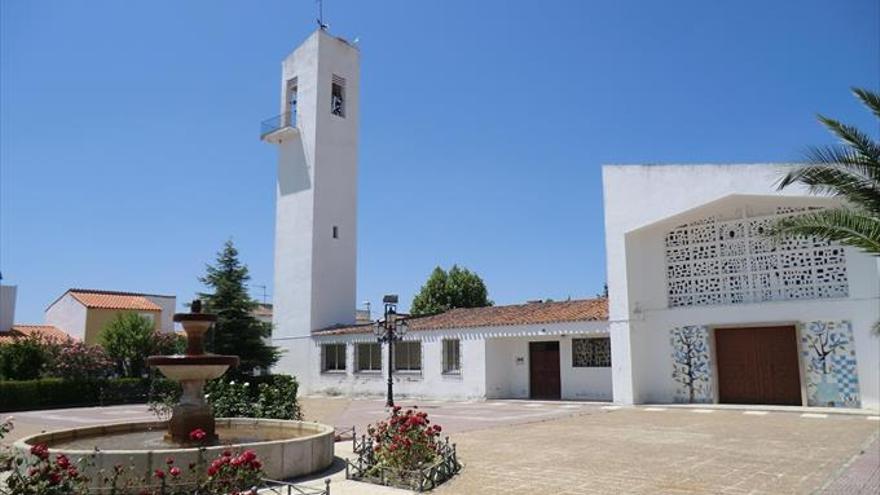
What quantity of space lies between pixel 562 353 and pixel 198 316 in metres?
16.2

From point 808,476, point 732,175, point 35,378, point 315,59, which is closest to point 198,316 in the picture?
point 808,476

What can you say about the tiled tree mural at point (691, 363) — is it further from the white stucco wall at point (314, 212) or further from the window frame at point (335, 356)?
the white stucco wall at point (314, 212)

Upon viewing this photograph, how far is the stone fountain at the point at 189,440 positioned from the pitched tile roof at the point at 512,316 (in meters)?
13.8

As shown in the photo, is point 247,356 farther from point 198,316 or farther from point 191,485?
point 191,485

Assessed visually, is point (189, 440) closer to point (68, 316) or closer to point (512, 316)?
point (512, 316)

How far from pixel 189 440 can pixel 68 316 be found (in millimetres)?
34432

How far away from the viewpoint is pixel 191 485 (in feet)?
21.7

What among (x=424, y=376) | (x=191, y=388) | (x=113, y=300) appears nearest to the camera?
(x=191, y=388)

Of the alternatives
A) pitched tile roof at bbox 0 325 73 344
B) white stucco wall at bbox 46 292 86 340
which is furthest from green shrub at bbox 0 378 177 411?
white stucco wall at bbox 46 292 86 340

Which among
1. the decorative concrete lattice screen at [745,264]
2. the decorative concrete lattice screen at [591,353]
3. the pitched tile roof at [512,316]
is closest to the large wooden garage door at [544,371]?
the decorative concrete lattice screen at [591,353]

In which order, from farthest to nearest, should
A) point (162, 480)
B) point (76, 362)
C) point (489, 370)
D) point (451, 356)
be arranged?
point (451, 356) < point (76, 362) < point (489, 370) < point (162, 480)

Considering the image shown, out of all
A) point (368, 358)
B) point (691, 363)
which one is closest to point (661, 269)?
point (691, 363)

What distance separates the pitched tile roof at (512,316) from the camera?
75.6 ft

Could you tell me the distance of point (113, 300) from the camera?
1540 inches
